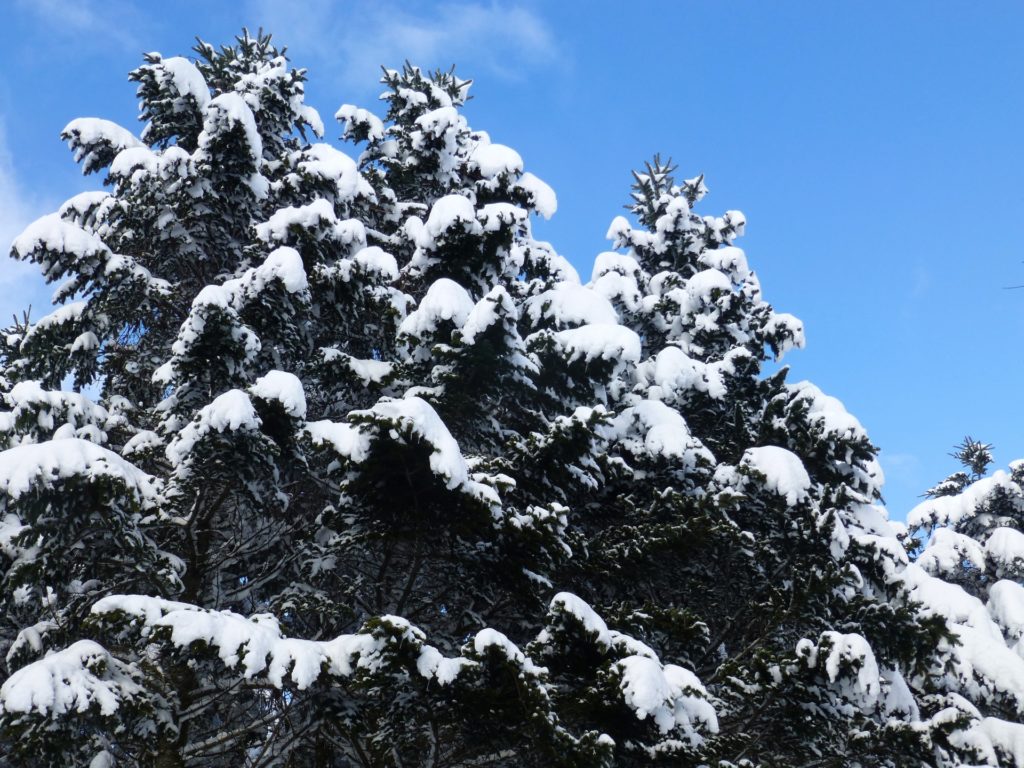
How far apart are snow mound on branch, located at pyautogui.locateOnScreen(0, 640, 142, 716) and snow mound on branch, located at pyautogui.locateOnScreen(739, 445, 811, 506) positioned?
6775mm

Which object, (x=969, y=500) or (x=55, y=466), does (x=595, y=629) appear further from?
(x=969, y=500)

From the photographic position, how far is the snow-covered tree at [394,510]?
22.5 feet

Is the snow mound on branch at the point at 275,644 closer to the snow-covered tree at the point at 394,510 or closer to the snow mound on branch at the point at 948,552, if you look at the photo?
the snow-covered tree at the point at 394,510

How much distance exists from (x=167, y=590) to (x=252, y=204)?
20.6 feet

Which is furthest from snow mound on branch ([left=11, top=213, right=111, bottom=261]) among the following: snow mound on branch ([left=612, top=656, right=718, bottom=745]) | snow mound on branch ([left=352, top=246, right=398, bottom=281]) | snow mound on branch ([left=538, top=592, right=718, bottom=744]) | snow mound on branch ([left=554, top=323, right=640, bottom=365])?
snow mound on branch ([left=612, top=656, right=718, bottom=745])

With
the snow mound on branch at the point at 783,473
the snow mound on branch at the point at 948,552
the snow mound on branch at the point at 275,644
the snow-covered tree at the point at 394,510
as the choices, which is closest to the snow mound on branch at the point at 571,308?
the snow-covered tree at the point at 394,510

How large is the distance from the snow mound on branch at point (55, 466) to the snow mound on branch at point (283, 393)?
4.52 feet

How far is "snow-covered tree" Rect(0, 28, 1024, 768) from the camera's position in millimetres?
6852

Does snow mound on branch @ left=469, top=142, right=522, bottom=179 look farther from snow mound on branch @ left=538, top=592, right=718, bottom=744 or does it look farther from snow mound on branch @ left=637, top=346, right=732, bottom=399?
snow mound on branch @ left=538, top=592, right=718, bottom=744

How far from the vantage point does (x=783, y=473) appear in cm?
947

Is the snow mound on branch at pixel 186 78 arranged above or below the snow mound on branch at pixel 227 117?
above

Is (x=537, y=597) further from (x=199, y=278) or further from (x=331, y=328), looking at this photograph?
(x=199, y=278)

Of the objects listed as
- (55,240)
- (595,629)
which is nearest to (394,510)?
(595,629)

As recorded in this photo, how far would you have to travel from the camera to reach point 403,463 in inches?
299
